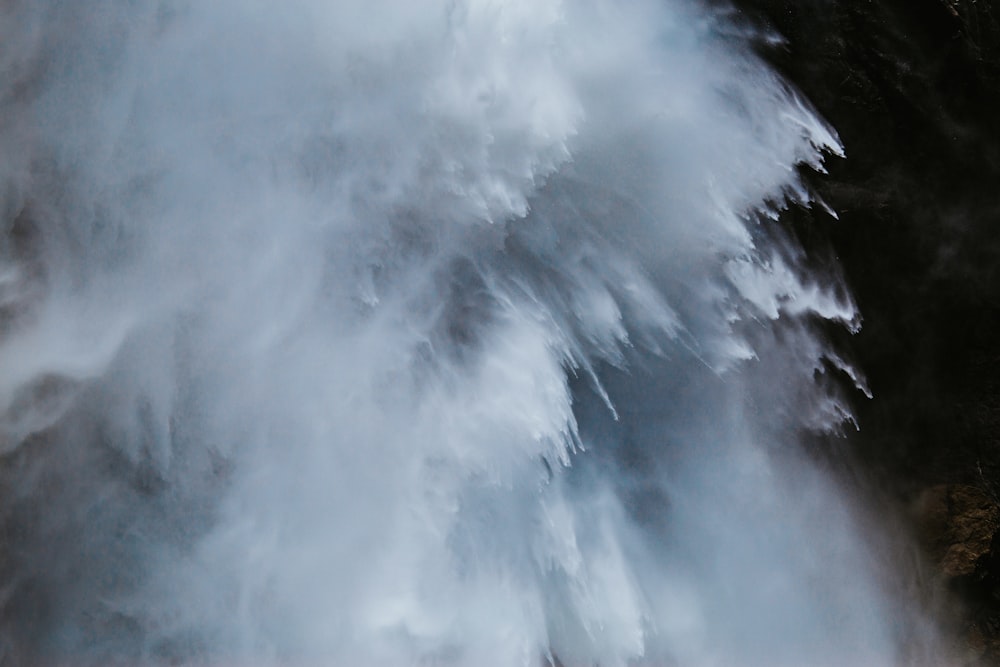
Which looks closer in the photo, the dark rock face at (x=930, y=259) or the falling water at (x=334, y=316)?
the falling water at (x=334, y=316)

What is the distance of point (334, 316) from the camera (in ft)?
21.9

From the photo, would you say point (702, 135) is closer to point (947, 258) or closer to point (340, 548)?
point (947, 258)

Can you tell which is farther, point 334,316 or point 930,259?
point 930,259

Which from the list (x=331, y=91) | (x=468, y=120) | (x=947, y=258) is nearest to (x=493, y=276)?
(x=468, y=120)

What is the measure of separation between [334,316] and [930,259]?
630cm

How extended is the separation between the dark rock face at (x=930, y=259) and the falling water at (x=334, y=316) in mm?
1848

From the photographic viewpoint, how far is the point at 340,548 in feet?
21.6

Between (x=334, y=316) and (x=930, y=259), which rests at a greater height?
(x=930, y=259)

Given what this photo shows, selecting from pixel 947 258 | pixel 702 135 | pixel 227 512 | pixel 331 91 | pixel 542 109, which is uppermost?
pixel 947 258

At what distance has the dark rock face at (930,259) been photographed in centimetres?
774

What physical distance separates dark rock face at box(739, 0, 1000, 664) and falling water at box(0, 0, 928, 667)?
1.85 metres

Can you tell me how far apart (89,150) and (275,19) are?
1.98 m

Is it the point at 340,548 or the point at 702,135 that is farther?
the point at 702,135

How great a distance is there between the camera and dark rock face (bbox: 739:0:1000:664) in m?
7.74
